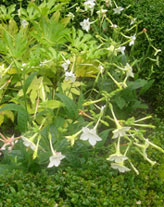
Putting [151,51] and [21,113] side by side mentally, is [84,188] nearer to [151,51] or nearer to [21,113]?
[21,113]

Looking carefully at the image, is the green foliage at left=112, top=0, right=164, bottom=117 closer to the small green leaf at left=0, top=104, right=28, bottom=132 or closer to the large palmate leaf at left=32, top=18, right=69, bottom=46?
the large palmate leaf at left=32, top=18, right=69, bottom=46

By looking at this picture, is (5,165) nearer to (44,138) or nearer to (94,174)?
(44,138)

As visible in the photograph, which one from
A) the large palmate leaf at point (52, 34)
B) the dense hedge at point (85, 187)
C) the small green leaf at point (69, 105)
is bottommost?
the dense hedge at point (85, 187)

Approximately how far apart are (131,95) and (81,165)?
1.03m

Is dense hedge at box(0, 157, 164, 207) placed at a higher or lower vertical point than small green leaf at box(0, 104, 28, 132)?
lower

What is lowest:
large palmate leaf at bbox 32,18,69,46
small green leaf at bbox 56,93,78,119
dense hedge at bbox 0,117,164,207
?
dense hedge at bbox 0,117,164,207

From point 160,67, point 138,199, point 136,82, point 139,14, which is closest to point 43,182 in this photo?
point 138,199

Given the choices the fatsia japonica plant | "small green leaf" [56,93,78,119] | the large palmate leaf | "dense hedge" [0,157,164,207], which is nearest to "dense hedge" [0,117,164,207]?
"dense hedge" [0,157,164,207]

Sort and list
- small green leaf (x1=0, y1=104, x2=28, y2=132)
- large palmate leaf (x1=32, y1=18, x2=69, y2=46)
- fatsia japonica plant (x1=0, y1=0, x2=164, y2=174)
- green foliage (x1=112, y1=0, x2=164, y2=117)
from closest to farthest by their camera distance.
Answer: fatsia japonica plant (x1=0, y1=0, x2=164, y2=174), small green leaf (x1=0, y1=104, x2=28, y2=132), large palmate leaf (x1=32, y1=18, x2=69, y2=46), green foliage (x1=112, y1=0, x2=164, y2=117)

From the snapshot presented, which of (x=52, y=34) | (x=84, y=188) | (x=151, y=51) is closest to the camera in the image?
(x=84, y=188)

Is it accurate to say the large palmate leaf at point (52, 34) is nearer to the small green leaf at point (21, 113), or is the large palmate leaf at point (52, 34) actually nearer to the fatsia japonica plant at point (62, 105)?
the fatsia japonica plant at point (62, 105)

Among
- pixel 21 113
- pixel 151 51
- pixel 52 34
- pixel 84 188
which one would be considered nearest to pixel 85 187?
pixel 84 188

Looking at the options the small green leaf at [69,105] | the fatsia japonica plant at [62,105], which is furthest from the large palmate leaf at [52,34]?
the small green leaf at [69,105]

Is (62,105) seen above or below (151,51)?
above
